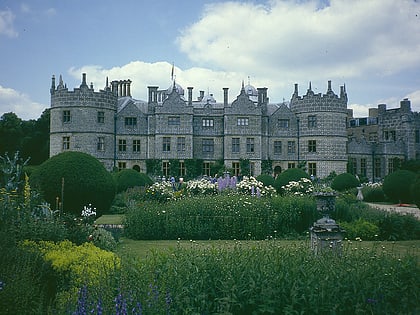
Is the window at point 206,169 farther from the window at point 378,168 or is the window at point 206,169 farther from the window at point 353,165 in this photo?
the window at point 378,168

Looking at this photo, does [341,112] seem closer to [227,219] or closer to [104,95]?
[104,95]

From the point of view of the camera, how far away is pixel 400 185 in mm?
24094

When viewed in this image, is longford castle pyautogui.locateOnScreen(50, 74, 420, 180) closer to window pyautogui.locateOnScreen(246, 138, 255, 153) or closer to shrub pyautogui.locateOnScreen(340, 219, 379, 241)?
window pyautogui.locateOnScreen(246, 138, 255, 153)

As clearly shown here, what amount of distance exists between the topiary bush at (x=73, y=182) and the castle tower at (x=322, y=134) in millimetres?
24199

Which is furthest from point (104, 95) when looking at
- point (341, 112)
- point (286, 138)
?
point (341, 112)

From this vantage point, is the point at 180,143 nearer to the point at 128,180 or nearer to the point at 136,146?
the point at 136,146

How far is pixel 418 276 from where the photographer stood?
18.2 feet

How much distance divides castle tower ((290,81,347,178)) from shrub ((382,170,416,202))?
389 inches

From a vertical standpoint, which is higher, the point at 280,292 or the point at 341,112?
the point at 341,112

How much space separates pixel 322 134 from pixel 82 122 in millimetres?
17814

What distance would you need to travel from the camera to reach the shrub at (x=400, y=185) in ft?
78.8

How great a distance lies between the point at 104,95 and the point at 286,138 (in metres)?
14.2

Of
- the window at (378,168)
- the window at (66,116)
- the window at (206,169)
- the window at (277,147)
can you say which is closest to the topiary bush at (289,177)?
the window at (206,169)

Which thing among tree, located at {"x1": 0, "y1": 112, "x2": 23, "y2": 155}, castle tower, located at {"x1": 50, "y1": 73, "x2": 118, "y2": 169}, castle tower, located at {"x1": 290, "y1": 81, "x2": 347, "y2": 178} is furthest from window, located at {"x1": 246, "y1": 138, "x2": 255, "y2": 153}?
tree, located at {"x1": 0, "y1": 112, "x2": 23, "y2": 155}
